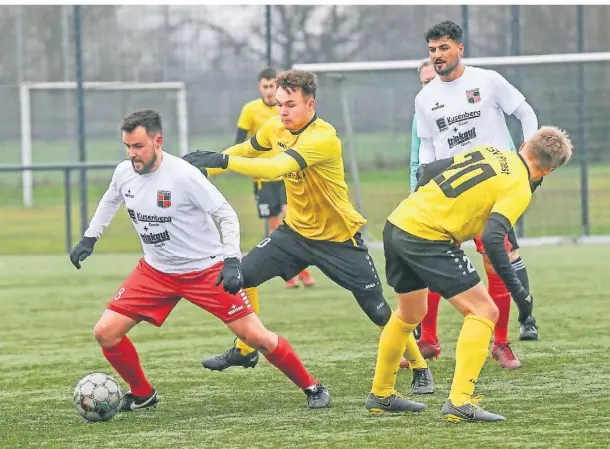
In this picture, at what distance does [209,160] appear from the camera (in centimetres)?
636

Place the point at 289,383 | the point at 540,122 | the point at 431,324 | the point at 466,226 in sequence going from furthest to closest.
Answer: the point at 540,122
the point at 431,324
the point at 289,383
the point at 466,226

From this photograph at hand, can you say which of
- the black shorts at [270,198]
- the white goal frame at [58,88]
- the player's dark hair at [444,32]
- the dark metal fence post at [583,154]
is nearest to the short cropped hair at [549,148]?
the player's dark hair at [444,32]

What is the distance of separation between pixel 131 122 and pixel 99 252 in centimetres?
1117

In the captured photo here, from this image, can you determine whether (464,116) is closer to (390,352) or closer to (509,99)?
(509,99)

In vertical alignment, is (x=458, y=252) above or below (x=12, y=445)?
above

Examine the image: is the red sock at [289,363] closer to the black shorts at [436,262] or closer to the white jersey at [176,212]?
the white jersey at [176,212]

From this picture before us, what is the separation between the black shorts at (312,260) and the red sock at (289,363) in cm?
65

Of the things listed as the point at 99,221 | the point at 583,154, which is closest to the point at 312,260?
the point at 99,221

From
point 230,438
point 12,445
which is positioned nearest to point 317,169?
point 230,438

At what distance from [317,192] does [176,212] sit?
37.4 inches

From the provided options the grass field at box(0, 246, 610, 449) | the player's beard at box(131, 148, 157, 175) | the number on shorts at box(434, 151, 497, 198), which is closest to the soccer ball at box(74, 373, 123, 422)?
the grass field at box(0, 246, 610, 449)

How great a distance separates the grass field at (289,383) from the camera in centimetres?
581

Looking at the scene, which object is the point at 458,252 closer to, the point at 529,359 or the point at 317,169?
the point at 317,169

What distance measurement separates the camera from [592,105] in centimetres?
1681
